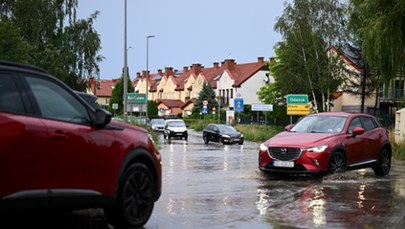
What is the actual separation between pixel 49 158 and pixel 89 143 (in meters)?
→ 0.62

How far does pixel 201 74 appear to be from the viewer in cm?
10362

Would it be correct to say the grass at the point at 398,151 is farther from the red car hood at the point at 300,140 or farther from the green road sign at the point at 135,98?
the green road sign at the point at 135,98

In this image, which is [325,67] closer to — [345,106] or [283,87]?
A: [283,87]

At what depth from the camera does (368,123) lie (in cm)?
1542

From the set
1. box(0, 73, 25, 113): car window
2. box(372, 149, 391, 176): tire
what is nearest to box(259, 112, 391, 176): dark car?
box(372, 149, 391, 176): tire

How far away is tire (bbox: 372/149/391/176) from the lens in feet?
49.5

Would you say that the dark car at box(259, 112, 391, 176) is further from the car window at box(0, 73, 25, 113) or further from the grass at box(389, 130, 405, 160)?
the car window at box(0, 73, 25, 113)

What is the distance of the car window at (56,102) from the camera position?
19.9 ft

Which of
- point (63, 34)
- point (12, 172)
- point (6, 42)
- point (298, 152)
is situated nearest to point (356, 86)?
point (63, 34)

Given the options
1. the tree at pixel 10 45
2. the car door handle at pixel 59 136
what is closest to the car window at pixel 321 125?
the car door handle at pixel 59 136

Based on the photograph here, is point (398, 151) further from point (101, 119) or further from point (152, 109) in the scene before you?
point (152, 109)

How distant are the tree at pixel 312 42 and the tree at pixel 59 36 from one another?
54.1ft

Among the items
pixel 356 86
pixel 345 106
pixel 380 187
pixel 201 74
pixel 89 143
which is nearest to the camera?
pixel 89 143

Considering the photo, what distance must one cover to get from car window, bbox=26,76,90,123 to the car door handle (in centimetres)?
21
